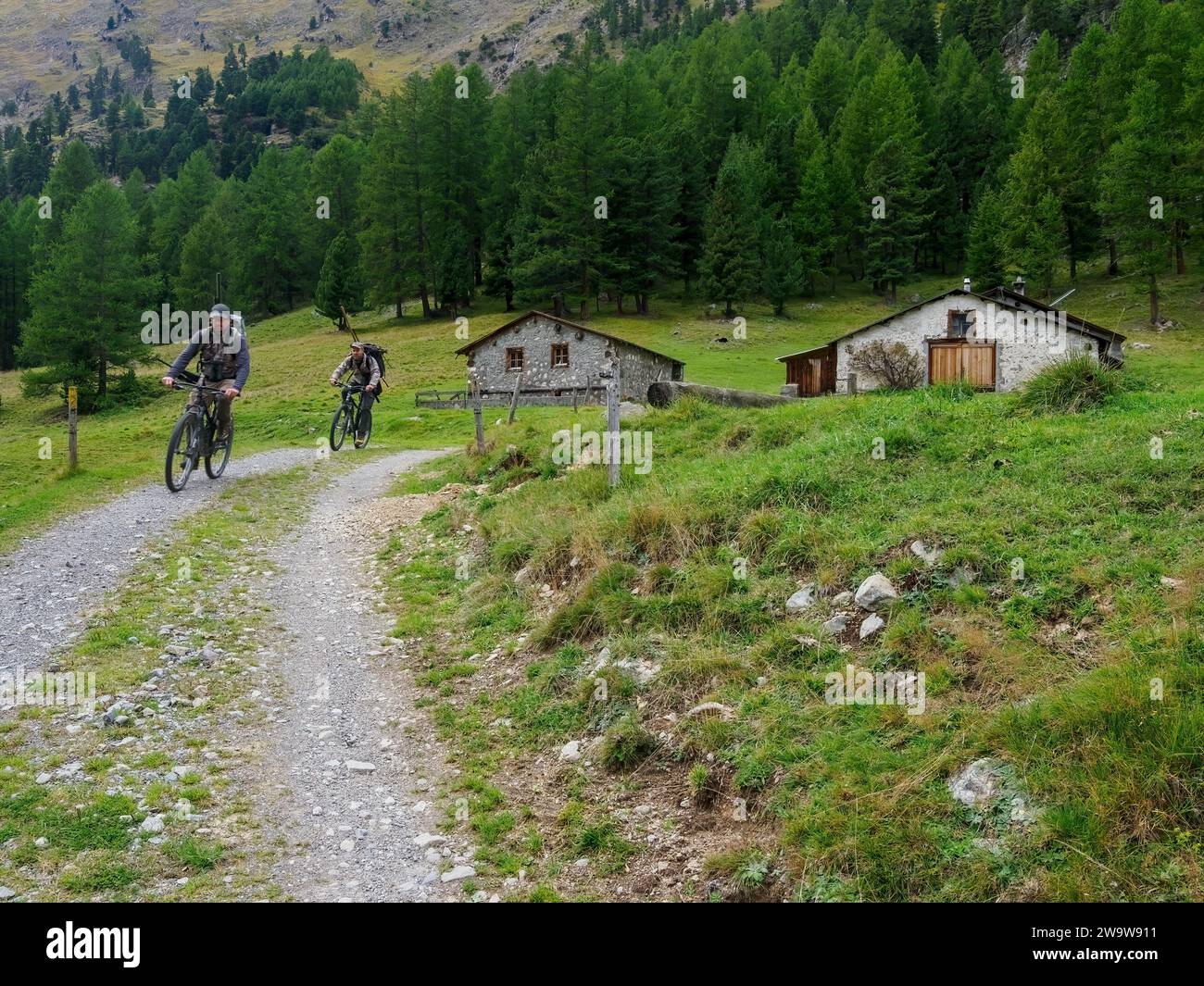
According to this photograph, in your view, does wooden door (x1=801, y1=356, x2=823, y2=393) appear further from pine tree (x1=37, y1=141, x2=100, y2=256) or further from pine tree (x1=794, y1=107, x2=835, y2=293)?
pine tree (x1=37, y1=141, x2=100, y2=256)

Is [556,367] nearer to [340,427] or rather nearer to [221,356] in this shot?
[340,427]

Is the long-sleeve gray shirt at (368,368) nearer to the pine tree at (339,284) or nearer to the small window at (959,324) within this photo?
the small window at (959,324)

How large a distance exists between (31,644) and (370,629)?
3267mm

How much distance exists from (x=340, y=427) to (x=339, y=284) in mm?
63617

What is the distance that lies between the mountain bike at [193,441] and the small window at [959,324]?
29991 millimetres

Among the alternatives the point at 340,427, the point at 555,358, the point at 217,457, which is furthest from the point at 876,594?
the point at 555,358

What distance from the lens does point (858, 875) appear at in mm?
4871

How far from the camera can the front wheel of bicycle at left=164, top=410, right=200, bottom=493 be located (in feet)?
49.3

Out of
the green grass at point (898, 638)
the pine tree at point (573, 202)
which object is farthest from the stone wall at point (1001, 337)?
the pine tree at point (573, 202)

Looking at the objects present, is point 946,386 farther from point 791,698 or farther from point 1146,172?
point 1146,172

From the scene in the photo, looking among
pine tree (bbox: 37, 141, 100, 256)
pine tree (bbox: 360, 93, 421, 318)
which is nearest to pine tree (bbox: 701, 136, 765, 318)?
pine tree (bbox: 360, 93, 421, 318)

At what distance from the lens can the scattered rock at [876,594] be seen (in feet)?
24.7

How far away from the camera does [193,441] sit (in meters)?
15.6
